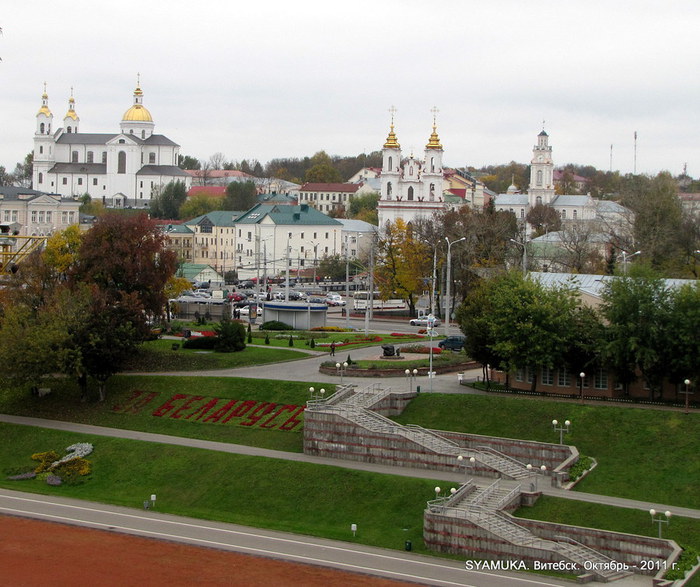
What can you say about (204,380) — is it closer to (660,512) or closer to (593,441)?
(593,441)

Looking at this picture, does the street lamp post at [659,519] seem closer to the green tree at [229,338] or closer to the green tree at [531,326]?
the green tree at [531,326]

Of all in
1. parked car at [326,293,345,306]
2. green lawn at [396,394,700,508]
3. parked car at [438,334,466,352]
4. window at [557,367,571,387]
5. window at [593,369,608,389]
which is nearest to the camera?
green lawn at [396,394,700,508]

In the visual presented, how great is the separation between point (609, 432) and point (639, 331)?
15.6ft

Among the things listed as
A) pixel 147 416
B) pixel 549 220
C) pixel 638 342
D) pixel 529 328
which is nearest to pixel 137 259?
pixel 147 416

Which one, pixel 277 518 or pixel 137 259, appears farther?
pixel 137 259

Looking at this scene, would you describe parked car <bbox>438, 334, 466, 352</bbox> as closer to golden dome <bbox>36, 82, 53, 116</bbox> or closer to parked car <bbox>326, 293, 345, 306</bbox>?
parked car <bbox>326, 293, 345, 306</bbox>

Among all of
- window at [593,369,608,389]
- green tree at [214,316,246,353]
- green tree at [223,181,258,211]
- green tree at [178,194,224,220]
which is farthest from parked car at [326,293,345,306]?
green tree at [223,181,258,211]

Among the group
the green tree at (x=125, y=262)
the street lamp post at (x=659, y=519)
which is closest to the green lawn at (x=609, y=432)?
the street lamp post at (x=659, y=519)

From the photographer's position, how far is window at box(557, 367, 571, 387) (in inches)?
1813

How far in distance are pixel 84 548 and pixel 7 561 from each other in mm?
2337

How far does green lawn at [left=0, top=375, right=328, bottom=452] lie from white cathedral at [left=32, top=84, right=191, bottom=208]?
130 m

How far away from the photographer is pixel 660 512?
3403cm

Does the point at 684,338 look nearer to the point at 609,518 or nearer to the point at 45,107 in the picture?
the point at 609,518

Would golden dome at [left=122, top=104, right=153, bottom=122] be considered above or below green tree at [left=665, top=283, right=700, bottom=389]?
above
